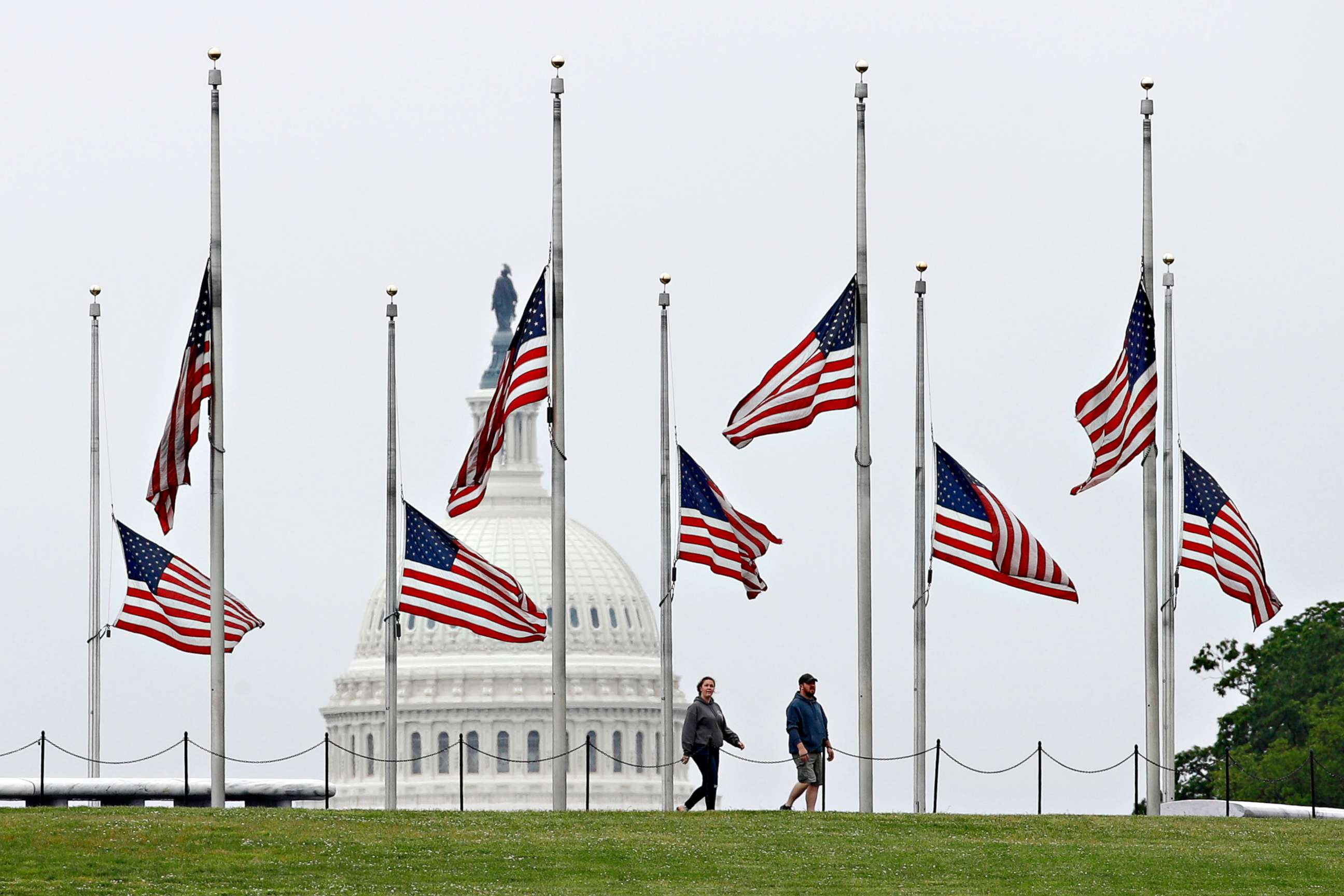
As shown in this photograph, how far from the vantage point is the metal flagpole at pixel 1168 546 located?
54750mm

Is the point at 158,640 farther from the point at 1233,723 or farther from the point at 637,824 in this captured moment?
the point at 1233,723

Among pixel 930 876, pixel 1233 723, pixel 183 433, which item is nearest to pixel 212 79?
pixel 183 433

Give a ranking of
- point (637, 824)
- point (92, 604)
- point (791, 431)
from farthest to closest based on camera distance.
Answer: point (92, 604)
point (791, 431)
point (637, 824)

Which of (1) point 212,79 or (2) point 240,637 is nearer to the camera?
(1) point 212,79

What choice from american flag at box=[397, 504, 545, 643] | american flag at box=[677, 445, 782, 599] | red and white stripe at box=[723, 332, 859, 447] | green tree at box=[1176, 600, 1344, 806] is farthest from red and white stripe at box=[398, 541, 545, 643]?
green tree at box=[1176, 600, 1344, 806]

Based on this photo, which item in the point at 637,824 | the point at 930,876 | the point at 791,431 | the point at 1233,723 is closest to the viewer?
the point at 930,876

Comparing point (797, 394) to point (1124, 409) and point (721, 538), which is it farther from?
point (721, 538)

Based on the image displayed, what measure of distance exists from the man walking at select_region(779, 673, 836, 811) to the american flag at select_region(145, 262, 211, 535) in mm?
9857

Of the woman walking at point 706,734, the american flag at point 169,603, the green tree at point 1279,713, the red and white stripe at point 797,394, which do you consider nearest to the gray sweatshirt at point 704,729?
the woman walking at point 706,734

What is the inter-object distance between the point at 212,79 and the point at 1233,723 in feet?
188

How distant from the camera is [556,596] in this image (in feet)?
170

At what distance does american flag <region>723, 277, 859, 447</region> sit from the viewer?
50.3 metres

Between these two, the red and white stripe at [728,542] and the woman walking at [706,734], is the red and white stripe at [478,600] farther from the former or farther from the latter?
the woman walking at [706,734]

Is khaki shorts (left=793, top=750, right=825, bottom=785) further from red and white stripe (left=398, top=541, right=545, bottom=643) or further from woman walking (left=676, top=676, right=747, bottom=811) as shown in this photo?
red and white stripe (left=398, top=541, right=545, bottom=643)
